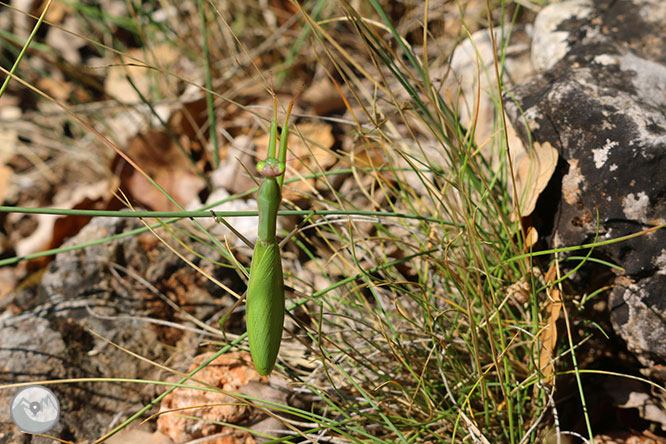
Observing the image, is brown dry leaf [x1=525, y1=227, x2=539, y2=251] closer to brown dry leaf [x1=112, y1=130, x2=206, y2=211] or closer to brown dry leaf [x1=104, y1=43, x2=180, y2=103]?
brown dry leaf [x1=112, y1=130, x2=206, y2=211]

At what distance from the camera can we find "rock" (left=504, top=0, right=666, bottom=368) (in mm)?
1049

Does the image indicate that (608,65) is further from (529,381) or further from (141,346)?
(141,346)

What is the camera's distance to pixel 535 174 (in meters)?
1.20

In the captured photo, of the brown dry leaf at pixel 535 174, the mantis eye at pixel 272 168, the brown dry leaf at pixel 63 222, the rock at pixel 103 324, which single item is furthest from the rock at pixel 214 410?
the brown dry leaf at pixel 63 222

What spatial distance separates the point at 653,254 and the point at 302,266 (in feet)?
3.08

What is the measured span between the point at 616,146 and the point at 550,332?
0.44 metres

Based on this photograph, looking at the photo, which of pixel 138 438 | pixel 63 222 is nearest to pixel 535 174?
pixel 138 438

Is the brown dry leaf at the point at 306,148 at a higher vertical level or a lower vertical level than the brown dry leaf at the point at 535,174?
higher

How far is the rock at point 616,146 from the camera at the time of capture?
1.05m

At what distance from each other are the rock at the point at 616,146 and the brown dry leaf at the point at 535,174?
0.05 metres

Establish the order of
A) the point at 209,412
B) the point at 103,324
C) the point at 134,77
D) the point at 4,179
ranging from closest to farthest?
the point at 209,412 → the point at 103,324 → the point at 4,179 → the point at 134,77

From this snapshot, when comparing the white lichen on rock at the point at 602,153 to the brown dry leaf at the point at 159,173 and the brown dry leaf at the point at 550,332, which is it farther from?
the brown dry leaf at the point at 159,173

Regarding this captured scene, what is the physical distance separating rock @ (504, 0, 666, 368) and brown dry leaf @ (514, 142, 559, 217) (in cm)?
5

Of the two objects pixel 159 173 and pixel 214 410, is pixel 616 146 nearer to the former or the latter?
pixel 214 410
